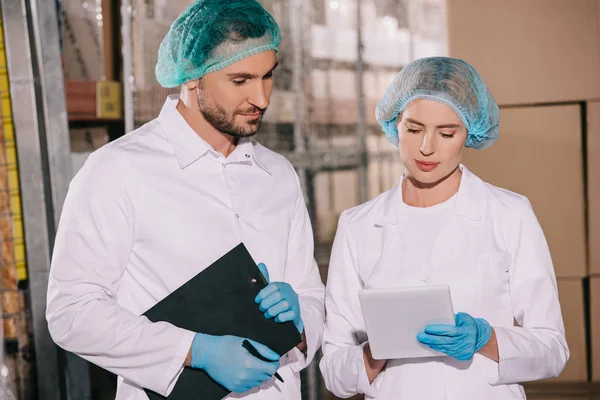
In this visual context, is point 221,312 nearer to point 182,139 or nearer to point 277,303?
point 277,303

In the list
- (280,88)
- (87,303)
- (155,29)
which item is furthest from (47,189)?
(87,303)

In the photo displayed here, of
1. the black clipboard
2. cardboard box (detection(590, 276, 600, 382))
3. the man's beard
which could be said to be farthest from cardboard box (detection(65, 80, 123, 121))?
cardboard box (detection(590, 276, 600, 382))

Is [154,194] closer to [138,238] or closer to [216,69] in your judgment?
[138,238]

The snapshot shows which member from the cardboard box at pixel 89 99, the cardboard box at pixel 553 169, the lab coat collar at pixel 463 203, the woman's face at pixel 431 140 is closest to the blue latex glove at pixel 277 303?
the lab coat collar at pixel 463 203

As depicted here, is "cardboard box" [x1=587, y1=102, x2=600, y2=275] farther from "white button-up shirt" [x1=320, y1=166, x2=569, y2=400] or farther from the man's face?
the man's face

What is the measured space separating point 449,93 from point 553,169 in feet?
3.19

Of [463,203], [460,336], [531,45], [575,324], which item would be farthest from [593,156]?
[460,336]

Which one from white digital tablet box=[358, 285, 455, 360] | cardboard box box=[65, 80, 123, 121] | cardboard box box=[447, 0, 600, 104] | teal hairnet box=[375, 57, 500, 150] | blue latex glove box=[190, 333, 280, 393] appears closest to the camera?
white digital tablet box=[358, 285, 455, 360]

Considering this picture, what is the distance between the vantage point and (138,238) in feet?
5.39

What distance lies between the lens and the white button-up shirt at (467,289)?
1.57 meters

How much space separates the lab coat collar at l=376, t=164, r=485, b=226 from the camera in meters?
1.66

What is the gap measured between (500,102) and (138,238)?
142 centimetres

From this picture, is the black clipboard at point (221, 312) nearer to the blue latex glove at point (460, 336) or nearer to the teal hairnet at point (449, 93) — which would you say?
the blue latex glove at point (460, 336)

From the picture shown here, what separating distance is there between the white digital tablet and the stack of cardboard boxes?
1143 millimetres
